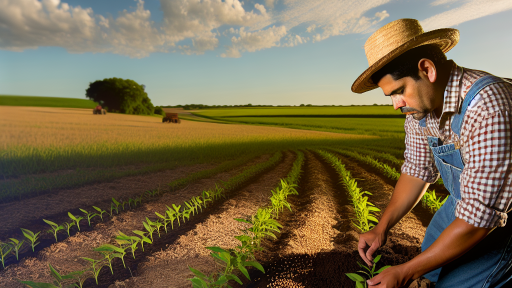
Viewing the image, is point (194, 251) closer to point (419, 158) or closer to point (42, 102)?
point (419, 158)

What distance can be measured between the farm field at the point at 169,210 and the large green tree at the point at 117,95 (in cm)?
370

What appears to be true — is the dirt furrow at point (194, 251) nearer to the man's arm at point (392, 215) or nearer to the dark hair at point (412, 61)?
the man's arm at point (392, 215)

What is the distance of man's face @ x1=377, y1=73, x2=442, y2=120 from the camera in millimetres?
1064

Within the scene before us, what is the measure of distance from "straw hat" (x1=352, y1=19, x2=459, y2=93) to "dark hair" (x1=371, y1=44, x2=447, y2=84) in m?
0.02

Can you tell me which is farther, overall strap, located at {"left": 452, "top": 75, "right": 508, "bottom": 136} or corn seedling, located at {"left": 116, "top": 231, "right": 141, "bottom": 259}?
corn seedling, located at {"left": 116, "top": 231, "right": 141, "bottom": 259}

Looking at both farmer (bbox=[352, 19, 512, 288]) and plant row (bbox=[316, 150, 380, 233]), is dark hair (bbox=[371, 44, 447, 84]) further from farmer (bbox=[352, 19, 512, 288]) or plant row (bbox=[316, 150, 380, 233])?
plant row (bbox=[316, 150, 380, 233])

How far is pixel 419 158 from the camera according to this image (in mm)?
1390

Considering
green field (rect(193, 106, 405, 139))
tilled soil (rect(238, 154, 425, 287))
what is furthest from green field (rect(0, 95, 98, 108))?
tilled soil (rect(238, 154, 425, 287))

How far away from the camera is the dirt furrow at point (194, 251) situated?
1.89 m

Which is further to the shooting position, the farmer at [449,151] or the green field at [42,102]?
the green field at [42,102]

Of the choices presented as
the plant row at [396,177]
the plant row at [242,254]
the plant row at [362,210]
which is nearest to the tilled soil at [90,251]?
the plant row at [242,254]

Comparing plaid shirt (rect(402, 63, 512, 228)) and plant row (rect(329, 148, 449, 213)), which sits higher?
plaid shirt (rect(402, 63, 512, 228))

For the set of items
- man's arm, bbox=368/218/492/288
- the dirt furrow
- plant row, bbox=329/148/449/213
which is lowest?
the dirt furrow

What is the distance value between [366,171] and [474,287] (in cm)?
415
